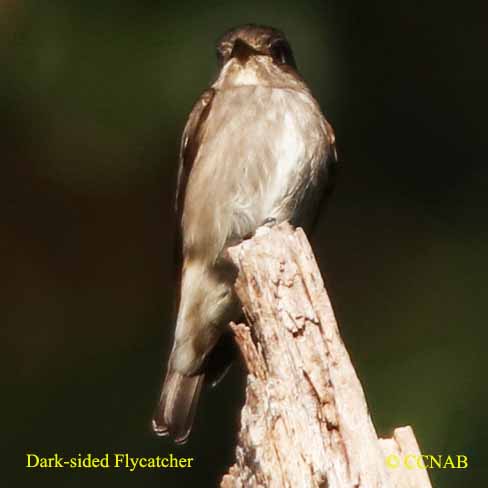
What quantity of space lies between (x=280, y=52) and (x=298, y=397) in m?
1.80

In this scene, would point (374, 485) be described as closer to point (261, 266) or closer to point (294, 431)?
point (294, 431)

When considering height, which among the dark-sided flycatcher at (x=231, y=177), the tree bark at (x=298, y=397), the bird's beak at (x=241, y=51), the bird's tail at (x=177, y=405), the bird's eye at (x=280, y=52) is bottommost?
the tree bark at (x=298, y=397)

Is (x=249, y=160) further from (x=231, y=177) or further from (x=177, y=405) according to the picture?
(x=177, y=405)

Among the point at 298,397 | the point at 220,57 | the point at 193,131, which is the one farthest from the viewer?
the point at 220,57

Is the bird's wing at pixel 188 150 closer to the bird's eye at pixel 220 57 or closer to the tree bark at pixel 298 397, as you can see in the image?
the bird's eye at pixel 220 57

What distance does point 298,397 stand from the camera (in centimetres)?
408

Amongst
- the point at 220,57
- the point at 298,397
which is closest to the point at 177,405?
the point at 220,57

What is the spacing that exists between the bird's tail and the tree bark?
126 centimetres

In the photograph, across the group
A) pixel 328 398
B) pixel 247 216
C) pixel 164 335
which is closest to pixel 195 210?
pixel 247 216

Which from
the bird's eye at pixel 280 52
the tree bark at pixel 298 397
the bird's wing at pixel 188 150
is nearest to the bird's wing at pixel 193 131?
the bird's wing at pixel 188 150

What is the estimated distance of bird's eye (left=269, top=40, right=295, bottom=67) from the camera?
220 inches

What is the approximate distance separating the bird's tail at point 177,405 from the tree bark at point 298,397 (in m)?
1.26

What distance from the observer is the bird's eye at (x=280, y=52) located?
5586 mm

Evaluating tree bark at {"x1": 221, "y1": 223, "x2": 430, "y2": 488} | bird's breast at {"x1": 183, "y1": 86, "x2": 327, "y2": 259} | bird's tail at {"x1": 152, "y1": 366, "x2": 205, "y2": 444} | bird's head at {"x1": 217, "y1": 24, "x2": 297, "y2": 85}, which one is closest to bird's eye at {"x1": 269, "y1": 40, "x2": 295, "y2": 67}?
bird's head at {"x1": 217, "y1": 24, "x2": 297, "y2": 85}
